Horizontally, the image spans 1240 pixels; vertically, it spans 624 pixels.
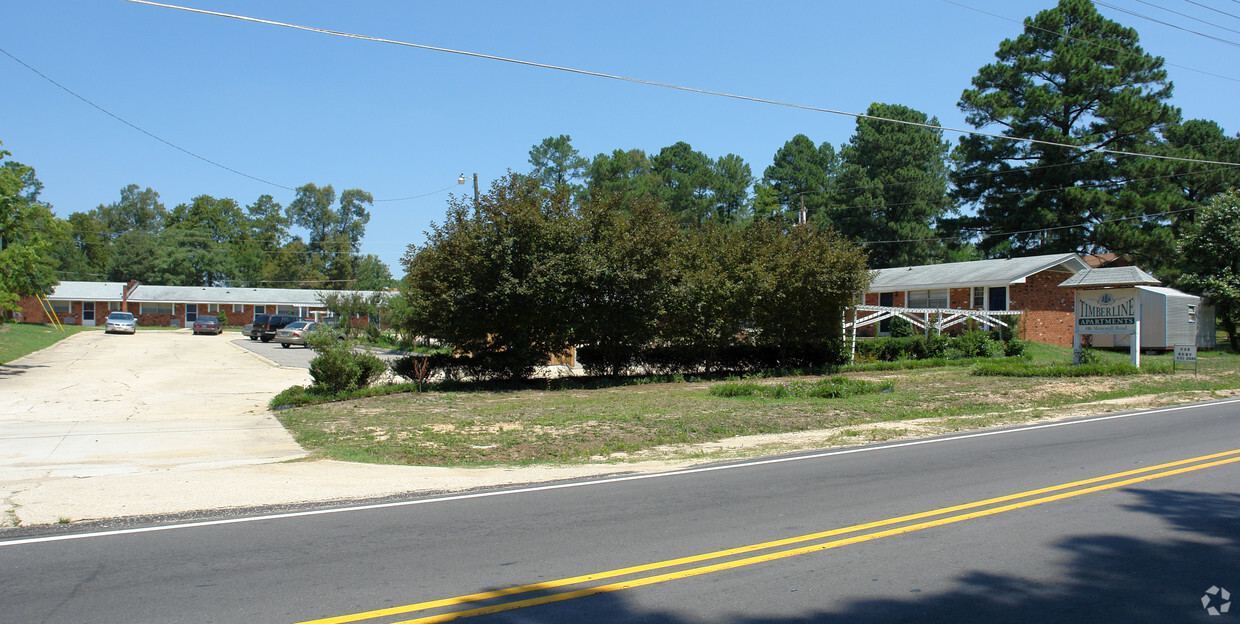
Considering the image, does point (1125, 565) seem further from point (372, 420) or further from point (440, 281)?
point (440, 281)

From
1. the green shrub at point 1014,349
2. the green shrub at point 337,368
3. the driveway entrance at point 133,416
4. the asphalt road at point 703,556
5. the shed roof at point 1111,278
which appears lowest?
the driveway entrance at point 133,416

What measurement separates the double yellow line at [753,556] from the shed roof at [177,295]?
2614 inches

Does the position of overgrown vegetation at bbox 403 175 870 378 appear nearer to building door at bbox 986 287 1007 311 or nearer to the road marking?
the road marking

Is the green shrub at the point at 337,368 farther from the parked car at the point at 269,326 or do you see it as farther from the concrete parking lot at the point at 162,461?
the parked car at the point at 269,326

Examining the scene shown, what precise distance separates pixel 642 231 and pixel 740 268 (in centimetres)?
476

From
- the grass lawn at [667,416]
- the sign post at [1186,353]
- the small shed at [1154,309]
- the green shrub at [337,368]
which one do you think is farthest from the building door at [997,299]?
the green shrub at [337,368]

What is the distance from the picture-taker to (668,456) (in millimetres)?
12047

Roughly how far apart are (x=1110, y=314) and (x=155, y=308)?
74004 millimetres

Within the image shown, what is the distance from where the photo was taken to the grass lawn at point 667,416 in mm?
12531

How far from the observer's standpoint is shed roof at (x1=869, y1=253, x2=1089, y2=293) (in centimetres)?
3678

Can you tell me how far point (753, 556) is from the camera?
6387 millimetres

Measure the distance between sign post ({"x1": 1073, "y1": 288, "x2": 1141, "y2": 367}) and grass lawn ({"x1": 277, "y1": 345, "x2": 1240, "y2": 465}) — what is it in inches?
71.7

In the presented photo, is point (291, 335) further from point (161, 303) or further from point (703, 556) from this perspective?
point (703, 556)

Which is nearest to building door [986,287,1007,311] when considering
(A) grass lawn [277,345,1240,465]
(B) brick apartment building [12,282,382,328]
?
(A) grass lawn [277,345,1240,465]
